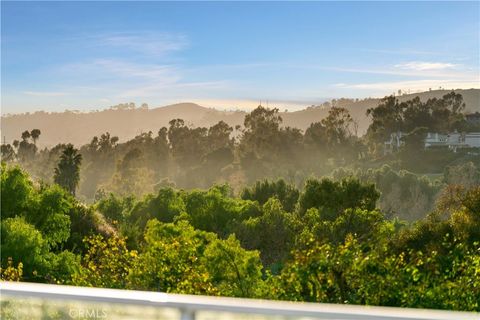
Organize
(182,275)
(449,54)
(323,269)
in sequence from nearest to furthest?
1. (449,54)
2. (323,269)
3. (182,275)

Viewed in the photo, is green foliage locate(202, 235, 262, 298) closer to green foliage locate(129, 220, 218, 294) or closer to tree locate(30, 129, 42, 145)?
green foliage locate(129, 220, 218, 294)

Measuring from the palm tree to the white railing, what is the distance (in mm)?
3351

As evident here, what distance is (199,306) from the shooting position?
7.91 feet

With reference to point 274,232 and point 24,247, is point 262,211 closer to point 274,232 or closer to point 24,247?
point 274,232

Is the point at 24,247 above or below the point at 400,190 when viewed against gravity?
below

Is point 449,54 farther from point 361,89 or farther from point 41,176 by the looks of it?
point 41,176

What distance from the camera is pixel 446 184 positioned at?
5.39m

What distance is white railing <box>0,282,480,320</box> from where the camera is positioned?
2.17 m

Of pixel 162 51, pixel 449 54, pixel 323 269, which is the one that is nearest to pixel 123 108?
pixel 162 51

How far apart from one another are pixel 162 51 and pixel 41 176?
139 centimetres

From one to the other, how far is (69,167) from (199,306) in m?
3.91

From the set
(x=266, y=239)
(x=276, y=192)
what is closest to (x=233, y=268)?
(x=266, y=239)

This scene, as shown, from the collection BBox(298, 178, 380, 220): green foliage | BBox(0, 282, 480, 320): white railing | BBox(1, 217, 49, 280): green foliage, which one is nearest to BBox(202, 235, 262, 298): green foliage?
BBox(298, 178, 380, 220): green foliage

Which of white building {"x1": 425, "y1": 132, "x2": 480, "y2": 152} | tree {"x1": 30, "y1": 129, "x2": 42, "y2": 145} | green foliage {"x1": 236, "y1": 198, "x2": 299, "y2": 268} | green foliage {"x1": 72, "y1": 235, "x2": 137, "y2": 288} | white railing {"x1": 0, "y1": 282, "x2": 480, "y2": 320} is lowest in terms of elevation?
green foliage {"x1": 72, "y1": 235, "x2": 137, "y2": 288}
